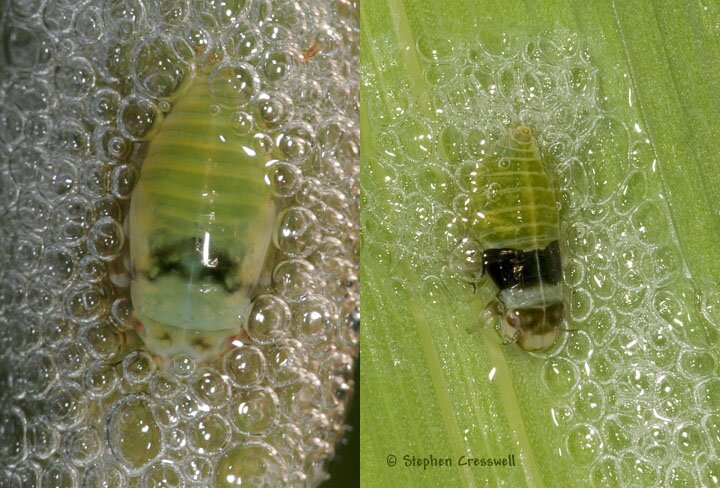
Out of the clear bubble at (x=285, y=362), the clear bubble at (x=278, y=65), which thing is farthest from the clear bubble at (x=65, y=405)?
the clear bubble at (x=278, y=65)


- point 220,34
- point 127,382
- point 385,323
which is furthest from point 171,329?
point 220,34

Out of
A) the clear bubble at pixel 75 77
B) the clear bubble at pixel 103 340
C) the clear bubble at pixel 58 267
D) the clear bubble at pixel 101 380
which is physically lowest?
the clear bubble at pixel 101 380

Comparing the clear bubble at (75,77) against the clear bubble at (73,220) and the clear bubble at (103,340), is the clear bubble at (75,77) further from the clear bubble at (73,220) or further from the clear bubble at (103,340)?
the clear bubble at (103,340)

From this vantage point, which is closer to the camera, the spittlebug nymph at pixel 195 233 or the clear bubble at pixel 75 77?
the spittlebug nymph at pixel 195 233

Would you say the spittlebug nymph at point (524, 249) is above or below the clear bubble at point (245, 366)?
above

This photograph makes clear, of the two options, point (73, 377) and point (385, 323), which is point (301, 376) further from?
point (73, 377)

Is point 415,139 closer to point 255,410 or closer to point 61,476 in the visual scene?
point 255,410

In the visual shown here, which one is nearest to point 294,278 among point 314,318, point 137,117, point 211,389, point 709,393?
point 314,318
